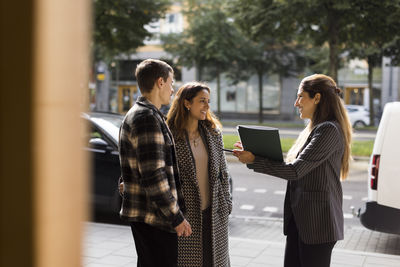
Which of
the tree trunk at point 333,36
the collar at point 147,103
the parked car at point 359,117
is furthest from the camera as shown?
the parked car at point 359,117

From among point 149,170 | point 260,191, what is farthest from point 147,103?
point 260,191

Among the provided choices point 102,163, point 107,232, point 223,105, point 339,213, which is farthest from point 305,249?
point 223,105

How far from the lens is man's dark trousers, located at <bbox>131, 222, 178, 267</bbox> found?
3.04 metres

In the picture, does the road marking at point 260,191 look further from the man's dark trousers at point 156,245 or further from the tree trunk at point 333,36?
the tree trunk at point 333,36

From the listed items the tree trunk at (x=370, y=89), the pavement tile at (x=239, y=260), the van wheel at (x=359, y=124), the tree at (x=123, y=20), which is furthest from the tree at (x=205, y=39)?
the pavement tile at (x=239, y=260)

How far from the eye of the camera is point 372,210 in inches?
234

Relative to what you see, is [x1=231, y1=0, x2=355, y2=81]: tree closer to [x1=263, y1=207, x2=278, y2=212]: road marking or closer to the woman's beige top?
[x1=263, y1=207, x2=278, y2=212]: road marking

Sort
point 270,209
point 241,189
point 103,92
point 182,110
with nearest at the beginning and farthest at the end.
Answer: point 182,110, point 270,209, point 241,189, point 103,92

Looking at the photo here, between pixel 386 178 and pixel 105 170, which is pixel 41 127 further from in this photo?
pixel 105 170

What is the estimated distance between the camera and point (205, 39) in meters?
29.5

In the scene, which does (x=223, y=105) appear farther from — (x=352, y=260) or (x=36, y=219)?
(x=36, y=219)

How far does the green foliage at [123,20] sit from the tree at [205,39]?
346 inches

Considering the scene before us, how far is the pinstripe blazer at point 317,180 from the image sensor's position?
10.6ft

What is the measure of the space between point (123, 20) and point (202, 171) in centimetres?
1622
